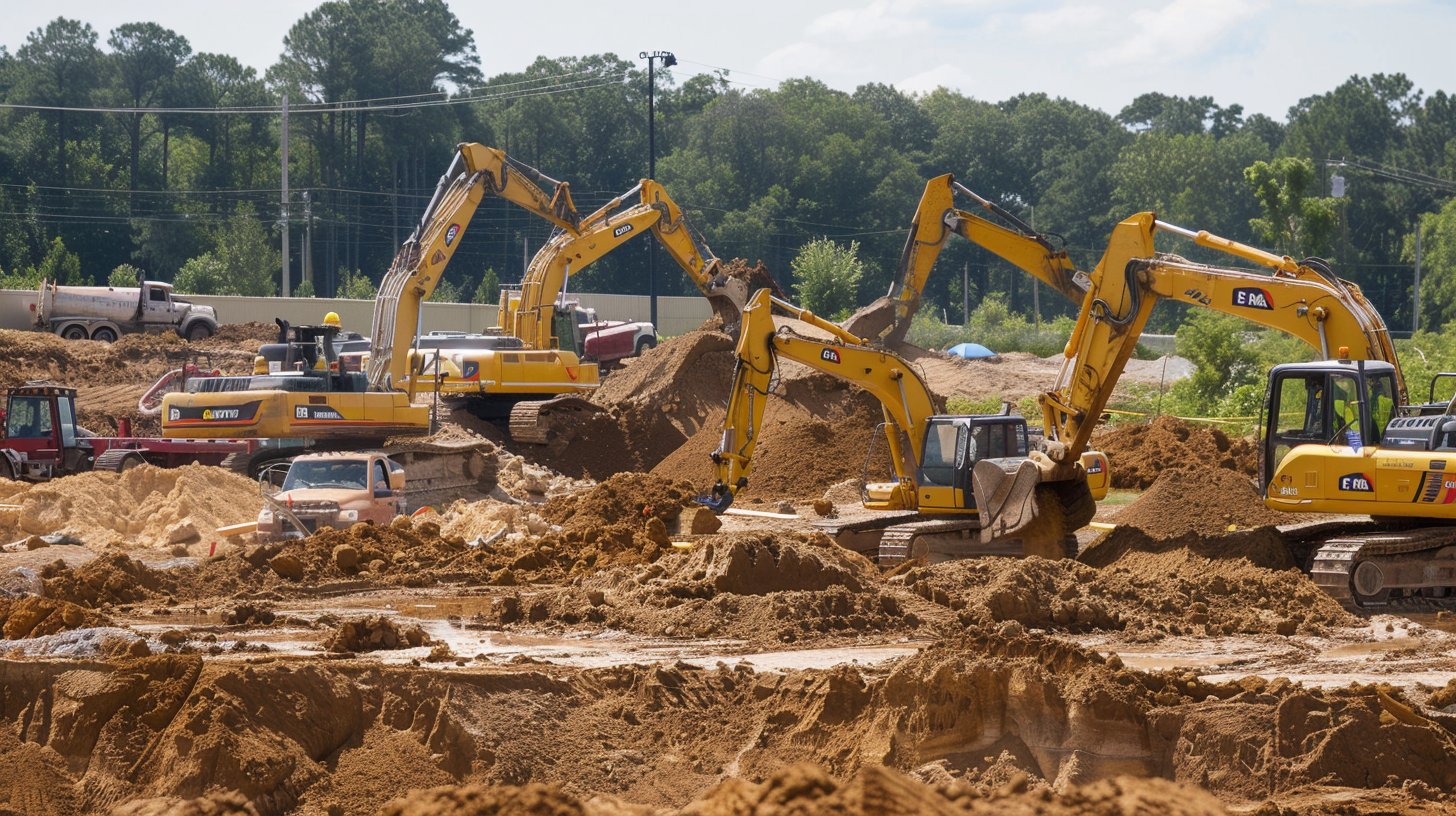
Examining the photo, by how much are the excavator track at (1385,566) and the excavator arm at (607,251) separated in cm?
1685

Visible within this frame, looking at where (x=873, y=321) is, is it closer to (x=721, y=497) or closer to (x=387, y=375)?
(x=387, y=375)

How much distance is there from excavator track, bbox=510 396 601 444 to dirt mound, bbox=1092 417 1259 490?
32.0 feet

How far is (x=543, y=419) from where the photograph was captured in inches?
1136

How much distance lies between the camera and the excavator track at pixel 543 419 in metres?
28.8

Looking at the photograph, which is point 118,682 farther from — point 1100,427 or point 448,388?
point 1100,427

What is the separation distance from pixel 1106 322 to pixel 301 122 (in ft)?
230

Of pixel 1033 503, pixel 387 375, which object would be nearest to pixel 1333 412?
pixel 1033 503

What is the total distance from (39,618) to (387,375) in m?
13.6

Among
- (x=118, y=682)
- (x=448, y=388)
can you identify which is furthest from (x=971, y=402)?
(x=118, y=682)

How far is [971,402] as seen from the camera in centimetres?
3888

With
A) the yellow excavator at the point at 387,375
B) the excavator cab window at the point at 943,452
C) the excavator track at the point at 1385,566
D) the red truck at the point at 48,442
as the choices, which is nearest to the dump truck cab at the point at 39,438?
the red truck at the point at 48,442

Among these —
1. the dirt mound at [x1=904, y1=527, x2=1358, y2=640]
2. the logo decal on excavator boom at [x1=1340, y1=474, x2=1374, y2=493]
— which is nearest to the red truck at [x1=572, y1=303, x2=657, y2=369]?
the dirt mound at [x1=904, y1=527, x2=1358, y2=640]

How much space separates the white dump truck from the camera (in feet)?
145

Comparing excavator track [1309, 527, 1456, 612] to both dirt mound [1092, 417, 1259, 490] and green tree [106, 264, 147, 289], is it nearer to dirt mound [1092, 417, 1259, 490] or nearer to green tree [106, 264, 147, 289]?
dirt mound [1092, 417, 1259, 490]
